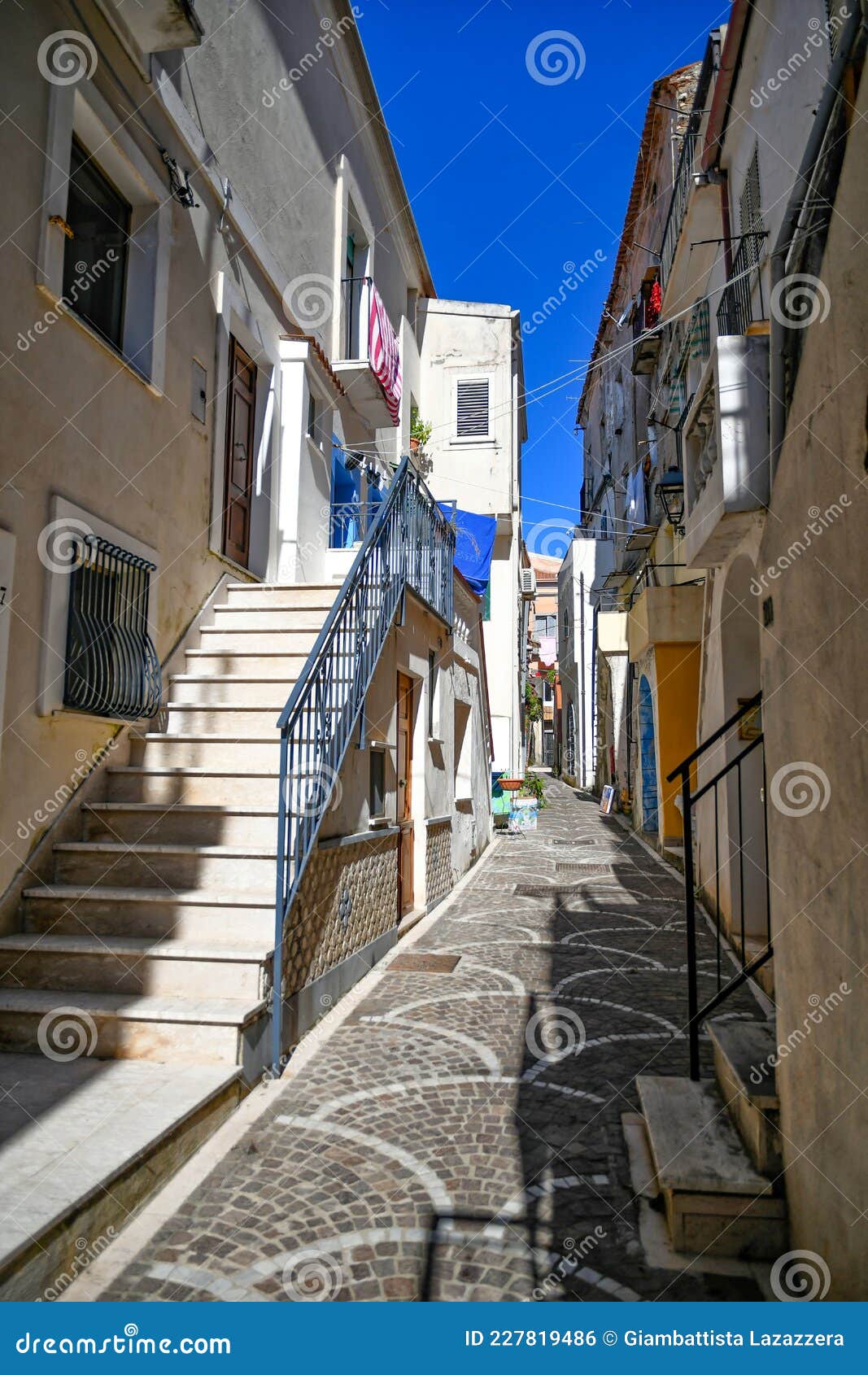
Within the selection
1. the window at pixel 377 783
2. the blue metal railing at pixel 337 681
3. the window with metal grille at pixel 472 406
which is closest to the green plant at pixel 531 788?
the window with metal grille at pixel 472 406

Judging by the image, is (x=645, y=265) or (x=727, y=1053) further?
(x=645, y=265)

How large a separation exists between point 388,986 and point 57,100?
589cm

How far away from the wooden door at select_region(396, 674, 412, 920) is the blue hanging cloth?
6294mm

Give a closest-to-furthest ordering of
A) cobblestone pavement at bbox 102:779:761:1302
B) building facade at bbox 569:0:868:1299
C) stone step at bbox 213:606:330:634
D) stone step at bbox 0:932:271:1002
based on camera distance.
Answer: building facade at bbox 569:0:868:1299
cobblestone pavement at bbox 102:779:761:1302
stone step at bbox 0:932:271:1002
stone step at bbox 213:606:330:634

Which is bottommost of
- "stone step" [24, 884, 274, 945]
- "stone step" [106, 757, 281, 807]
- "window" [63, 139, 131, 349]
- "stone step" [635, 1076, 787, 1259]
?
"stone step" [635, 1076, 787, 1259]

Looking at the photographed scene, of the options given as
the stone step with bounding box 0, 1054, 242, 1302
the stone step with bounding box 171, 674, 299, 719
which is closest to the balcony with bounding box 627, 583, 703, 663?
the stone step with bounding box 171, 674, 299, 719

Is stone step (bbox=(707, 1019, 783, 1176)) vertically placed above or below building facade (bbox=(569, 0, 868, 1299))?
below

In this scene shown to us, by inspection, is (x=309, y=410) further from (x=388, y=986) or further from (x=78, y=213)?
(x=388, y=986)

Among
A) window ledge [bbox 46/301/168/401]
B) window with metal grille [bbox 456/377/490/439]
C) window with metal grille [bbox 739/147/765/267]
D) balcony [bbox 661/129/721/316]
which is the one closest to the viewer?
window ledge [bbox 46/301/168/401]

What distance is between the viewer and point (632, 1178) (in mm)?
3141

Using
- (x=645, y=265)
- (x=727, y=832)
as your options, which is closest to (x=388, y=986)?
(x=727, y=832)

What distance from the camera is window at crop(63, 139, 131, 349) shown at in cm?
528

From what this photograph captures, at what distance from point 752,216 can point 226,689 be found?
6.57 meters

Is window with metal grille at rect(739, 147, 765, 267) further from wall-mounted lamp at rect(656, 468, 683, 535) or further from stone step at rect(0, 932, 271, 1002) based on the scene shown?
stone step at rect(0, 932, 271, 1002)
